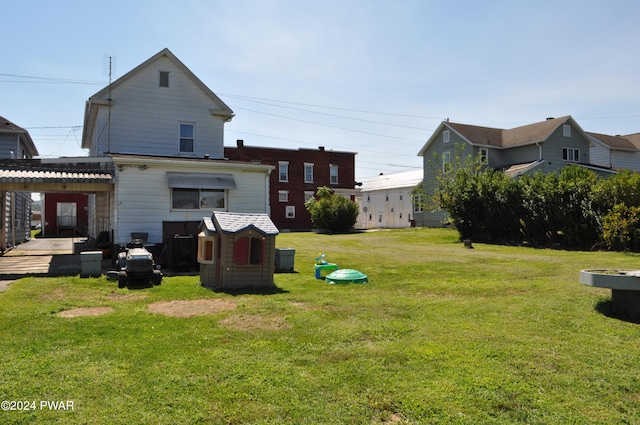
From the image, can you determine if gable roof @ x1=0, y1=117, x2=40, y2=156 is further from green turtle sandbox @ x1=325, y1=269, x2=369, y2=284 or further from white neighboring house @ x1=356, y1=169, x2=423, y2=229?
white neighboring house @ x1=356, y1=169, x2=423, y2=229

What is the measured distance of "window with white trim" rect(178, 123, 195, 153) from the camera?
75.9 ft

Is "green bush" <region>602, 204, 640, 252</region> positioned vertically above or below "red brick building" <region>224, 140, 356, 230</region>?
below

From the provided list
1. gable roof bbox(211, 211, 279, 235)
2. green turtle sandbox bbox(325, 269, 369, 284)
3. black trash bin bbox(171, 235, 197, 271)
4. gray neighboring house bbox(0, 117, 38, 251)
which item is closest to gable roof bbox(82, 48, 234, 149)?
gray neighboring house bbox(0, 117, 38, 251)

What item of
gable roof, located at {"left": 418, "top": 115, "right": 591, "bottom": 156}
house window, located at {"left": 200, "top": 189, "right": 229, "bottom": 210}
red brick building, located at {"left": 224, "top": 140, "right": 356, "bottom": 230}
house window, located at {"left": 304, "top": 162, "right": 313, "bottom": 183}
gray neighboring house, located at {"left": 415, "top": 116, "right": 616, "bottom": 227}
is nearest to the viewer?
house window, located at {"left": 200, "top": 189, "right": 229, "bottom": 210}

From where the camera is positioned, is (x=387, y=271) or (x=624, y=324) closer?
(x=624, y=324)

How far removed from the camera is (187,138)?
76.1ft

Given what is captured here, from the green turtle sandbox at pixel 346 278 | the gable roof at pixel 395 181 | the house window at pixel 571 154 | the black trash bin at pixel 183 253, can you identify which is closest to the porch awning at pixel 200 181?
the black trash bin at pixel 183 253

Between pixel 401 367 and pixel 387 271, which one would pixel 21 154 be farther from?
pixel 401 367

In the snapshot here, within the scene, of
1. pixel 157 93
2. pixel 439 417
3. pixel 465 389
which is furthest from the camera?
pixel 157 93

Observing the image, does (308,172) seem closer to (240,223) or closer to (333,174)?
(333,174)

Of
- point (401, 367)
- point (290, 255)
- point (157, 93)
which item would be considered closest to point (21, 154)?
point (157, 93)

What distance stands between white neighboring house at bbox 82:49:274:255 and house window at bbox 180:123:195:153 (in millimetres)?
47

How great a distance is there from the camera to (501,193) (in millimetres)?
26047

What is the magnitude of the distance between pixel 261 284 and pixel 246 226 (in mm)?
1462
